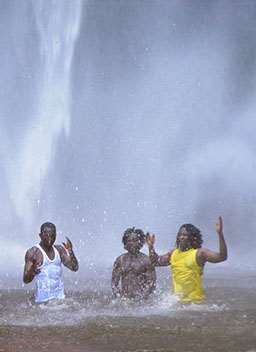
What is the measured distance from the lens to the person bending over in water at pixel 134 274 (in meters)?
8.51

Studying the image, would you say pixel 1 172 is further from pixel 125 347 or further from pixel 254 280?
pixel 125 347

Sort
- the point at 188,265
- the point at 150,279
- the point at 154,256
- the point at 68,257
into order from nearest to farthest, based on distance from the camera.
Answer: the point at 188,265 < the point at 154,256 < the point at 68,257 < the point at 150,279

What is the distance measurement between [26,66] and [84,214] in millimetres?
6977

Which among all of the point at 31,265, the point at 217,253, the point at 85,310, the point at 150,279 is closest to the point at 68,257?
the point at 31,265

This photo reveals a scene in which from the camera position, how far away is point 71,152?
2956 centimetres

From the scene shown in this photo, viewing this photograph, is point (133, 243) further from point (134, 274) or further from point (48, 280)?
point (48, 280)

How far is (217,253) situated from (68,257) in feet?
6.13

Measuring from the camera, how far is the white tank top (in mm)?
8133

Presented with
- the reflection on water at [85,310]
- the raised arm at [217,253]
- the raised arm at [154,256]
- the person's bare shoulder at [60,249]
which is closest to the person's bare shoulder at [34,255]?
the person's bare shoulder at [60,249]

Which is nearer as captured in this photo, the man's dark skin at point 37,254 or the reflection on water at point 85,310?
the reflection on water at point 85,310

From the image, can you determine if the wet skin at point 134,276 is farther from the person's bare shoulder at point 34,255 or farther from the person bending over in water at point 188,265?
the person's bare shoulder at point 34,255

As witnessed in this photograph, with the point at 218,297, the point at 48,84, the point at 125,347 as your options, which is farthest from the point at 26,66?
the point at 125,347

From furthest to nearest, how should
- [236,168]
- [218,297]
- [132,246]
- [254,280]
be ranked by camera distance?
[236,168], [254,280], [218,297], [132,246]

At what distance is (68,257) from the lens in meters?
8.44
